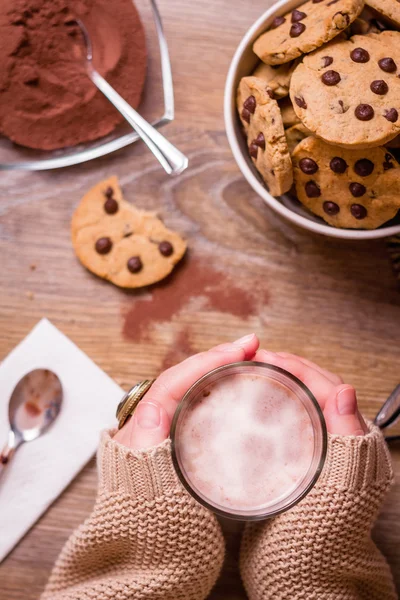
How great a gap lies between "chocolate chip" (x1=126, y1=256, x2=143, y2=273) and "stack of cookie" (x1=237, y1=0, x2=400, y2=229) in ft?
0.92

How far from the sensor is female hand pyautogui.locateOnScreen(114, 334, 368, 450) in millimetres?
826

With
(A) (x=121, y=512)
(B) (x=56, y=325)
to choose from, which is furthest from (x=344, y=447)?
(B) (x=56, y=325)

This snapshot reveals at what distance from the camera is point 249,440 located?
0.75m

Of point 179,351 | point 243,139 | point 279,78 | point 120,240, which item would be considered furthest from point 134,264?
point 279,78

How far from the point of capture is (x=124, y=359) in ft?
3.39

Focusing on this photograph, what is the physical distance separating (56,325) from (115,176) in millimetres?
295

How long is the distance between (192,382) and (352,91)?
472mm

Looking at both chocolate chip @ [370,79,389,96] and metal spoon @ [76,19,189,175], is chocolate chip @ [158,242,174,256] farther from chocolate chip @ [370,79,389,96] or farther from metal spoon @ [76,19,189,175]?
chocolate chip @ [370,79,389,96]

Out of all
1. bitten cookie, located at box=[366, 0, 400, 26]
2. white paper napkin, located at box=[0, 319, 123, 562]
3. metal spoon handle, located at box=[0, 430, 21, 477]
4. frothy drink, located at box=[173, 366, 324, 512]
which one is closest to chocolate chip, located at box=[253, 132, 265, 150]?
bitten cookie, located at box=[366, 0, 400, 26]

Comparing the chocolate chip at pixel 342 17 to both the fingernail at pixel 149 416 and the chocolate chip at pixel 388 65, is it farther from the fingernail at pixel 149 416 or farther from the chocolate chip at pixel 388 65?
the fingernail at pixel 149 416

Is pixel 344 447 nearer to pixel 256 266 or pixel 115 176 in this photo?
pixel 256 266

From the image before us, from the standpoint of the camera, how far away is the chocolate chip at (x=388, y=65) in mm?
782

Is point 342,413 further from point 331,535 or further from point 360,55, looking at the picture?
point 360,55

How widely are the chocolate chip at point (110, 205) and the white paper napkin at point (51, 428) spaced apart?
23 centimetres
